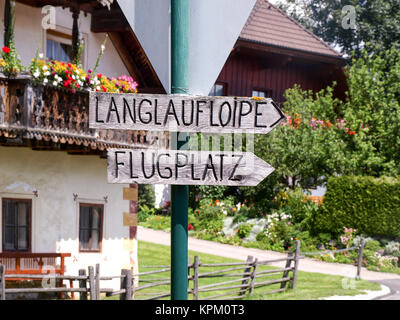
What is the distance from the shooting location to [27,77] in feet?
37.3

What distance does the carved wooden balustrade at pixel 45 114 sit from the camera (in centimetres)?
1131

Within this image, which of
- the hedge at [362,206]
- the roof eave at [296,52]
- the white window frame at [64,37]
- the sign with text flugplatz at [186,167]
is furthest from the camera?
the roof eave at [296,52]

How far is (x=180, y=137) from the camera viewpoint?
3.74 meters

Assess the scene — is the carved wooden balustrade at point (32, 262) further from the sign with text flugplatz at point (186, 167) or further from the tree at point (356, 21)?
the tree at point (356, 21)

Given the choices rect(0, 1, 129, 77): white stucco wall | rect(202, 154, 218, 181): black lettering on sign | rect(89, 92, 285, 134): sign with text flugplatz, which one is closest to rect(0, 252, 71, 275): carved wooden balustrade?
rect(0, 1, 129, 77): white stucco wall

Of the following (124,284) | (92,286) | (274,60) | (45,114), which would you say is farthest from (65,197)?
(274,60)

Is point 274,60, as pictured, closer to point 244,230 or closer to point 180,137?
point 244,230

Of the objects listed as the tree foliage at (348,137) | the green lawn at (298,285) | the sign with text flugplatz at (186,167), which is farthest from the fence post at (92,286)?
the tree foliage at (348,137)

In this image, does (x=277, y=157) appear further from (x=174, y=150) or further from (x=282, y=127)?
(x=174, y=150)

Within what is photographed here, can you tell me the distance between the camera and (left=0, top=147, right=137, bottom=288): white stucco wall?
12.9 meters

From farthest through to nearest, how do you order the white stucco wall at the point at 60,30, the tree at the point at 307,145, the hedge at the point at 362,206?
the tree at the point at 307,145, the hedge at the point at 362,206, the white stucco wall at the point at 60,30

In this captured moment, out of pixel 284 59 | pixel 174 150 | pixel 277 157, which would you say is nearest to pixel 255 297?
pixel 277 157

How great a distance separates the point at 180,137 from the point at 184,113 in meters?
0.15

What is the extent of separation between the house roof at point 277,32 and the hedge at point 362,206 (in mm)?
8978
